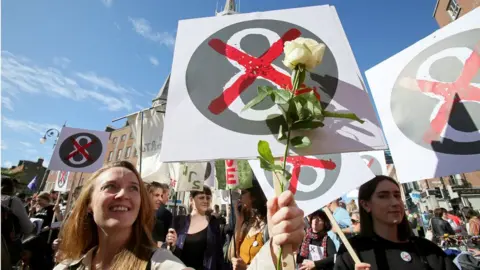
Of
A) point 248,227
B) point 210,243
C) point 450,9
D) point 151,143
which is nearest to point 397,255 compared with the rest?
point 248,227

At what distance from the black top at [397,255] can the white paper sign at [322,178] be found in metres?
0.47

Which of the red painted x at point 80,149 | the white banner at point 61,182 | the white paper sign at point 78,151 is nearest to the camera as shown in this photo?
the white paper sign at point 78,151

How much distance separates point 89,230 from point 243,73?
1.51 m

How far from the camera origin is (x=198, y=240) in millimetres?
3268

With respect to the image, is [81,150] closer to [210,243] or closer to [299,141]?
[210,243]

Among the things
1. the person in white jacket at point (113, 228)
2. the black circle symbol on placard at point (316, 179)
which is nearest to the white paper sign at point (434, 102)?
the black circle symbol on placard at point (316, 179)

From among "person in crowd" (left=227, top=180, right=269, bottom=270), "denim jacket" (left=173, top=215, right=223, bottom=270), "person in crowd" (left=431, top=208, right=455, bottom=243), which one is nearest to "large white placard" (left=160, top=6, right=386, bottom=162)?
"person in crowd" (left=227, top=180, right=269, bottom=270)

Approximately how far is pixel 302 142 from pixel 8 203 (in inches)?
174

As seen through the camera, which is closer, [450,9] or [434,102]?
[434,102]

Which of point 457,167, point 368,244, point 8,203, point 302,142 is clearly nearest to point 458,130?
point 457,167

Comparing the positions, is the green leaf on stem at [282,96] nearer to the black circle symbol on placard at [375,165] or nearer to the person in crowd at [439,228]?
the black circle symbol on placard at [375,165]

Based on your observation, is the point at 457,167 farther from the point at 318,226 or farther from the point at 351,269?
the point at 318,226

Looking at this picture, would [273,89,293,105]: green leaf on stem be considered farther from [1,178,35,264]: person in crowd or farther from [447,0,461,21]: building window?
[447,0,461,21]: building window

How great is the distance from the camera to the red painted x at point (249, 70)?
1.48 m
